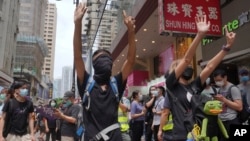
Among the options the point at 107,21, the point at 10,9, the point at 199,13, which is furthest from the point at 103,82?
the point at 10,9

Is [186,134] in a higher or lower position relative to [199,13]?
lower

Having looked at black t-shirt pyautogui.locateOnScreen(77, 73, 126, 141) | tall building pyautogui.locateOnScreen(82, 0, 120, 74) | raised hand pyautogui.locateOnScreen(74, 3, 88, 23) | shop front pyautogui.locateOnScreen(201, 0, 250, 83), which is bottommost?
black t-shirt pyautogui.locateOnScreen(77, 73, 126, 141)

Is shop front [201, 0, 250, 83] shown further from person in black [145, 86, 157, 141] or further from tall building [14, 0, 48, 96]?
tall building [14, 0, 48, 96]

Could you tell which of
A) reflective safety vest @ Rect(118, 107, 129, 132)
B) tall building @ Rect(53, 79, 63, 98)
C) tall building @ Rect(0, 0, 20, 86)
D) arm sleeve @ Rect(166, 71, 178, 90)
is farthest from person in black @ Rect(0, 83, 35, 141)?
tall building @ Rect(53, 79, 63, 98)

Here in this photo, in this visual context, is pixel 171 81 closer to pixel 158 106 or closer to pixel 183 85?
pixel 183 85

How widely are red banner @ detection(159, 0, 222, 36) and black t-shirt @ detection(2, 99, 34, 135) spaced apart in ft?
16.5

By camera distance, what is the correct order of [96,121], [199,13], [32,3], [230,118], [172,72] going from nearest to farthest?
[96,121]
[172,72]
[230,118]
[199,13]
[32,3]

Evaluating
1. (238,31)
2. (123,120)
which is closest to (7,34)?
(238,31)

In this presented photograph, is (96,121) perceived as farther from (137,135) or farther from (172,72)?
(137,135)

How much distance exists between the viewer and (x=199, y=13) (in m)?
9.50

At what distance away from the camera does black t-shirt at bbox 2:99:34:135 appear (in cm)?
549

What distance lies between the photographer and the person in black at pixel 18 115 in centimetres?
548

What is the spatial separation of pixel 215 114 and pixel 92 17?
2220 centimetres

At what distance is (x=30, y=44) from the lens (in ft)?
255
